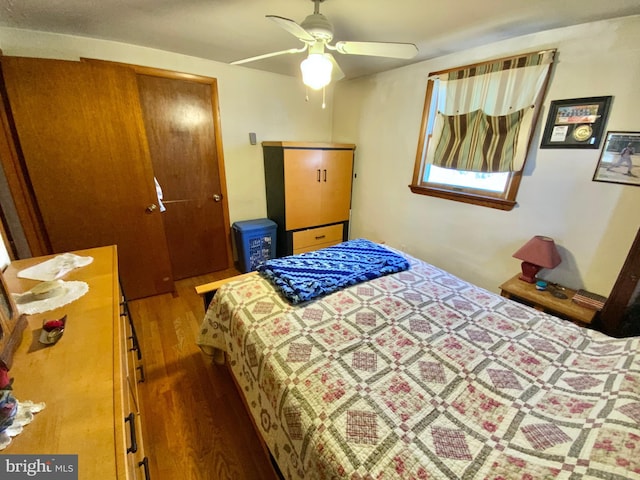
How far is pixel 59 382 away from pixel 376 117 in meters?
3.22

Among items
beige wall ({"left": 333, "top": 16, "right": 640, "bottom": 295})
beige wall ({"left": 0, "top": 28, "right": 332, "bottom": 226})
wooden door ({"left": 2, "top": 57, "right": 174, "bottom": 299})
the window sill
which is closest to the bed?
beige wall ({"left": 333, "top": 16, "right": 640, "bottom": 295})

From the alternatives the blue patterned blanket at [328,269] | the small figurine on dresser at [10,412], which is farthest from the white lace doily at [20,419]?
the blue patterned blanket at [328,269]

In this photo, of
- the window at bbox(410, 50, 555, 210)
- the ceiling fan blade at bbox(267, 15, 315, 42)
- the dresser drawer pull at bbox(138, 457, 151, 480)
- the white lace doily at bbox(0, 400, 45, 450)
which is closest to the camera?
the white lace doily at bbox(0, 400, 45, 450)

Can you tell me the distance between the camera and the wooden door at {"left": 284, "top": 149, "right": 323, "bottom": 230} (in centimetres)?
290

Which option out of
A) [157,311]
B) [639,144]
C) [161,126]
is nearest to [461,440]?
[639,144]

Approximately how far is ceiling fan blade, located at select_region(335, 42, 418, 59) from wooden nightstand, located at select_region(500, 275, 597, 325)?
1.74 meters

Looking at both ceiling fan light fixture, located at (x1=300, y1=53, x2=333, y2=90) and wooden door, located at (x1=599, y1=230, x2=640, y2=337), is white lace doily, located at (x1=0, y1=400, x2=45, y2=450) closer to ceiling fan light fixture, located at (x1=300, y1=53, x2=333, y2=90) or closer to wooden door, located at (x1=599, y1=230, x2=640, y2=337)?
ceiling fan light fixture, located at (x1=300, y1=53, x2=333, y2=90)

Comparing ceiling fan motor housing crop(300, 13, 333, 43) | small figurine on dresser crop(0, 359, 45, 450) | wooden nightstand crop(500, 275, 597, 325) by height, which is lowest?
wooden nightstand crop(500, 275, 597, 325)

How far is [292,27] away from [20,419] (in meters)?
1.74

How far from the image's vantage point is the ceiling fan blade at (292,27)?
1.19 metres

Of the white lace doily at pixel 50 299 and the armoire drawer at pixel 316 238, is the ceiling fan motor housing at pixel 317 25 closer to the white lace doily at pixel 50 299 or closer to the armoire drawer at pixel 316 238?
the white lace doily at pixel 50 299

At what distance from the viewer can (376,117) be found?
9.92 ft

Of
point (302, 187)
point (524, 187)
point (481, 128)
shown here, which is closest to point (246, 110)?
point (302, 187)

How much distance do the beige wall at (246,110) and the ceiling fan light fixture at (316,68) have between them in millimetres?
1608
